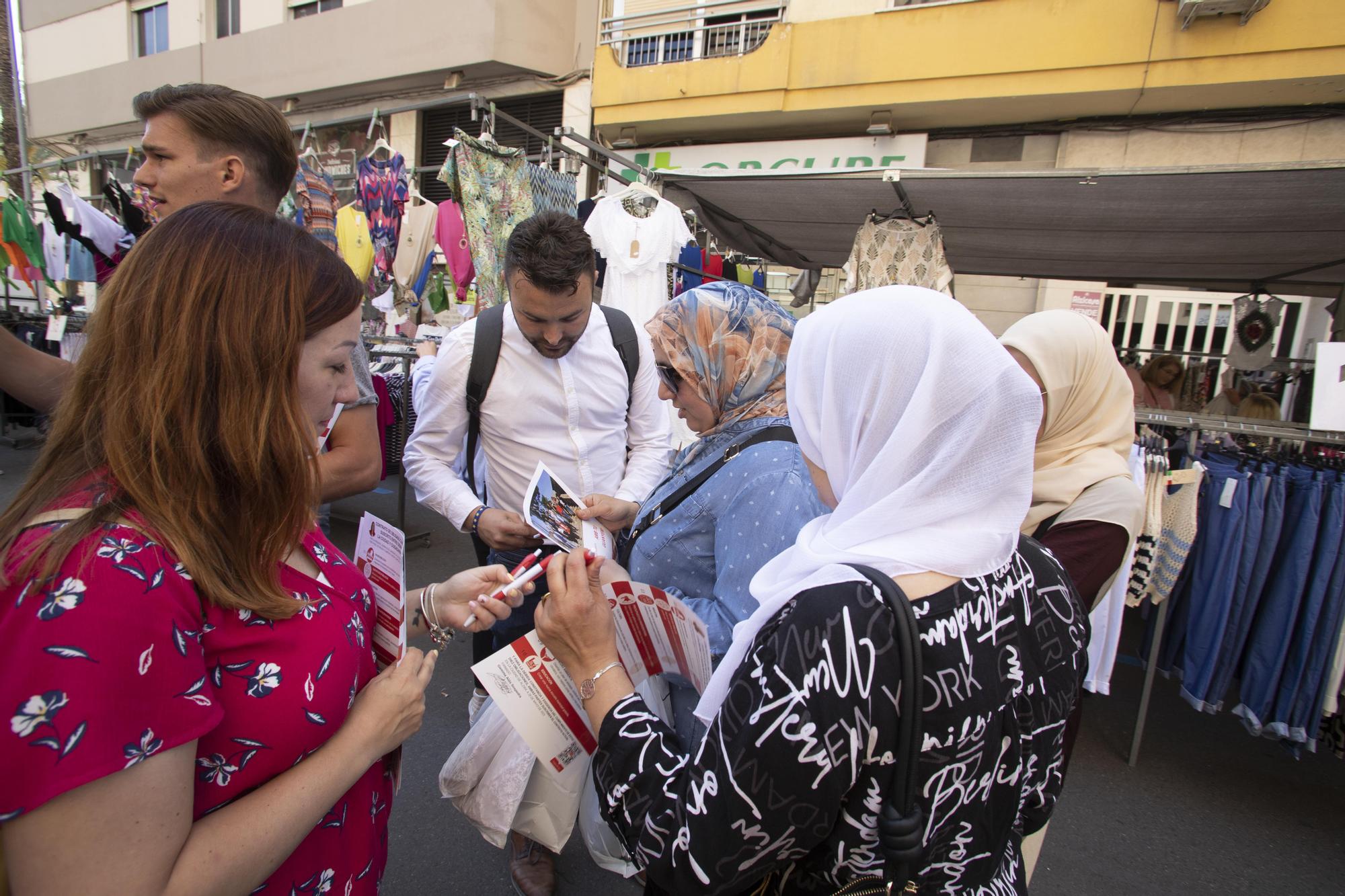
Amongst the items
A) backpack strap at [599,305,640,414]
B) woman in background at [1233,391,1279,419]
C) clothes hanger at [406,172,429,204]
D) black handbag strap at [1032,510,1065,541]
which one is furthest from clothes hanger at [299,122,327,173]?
woman in background at [1233,391,1279,419]

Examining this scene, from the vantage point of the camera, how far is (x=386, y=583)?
1.18 metres

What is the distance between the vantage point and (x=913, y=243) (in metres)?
4.51

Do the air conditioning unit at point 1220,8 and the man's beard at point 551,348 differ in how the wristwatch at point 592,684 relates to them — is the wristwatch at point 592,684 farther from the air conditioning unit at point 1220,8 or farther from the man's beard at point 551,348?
the air conditioning unit at point 1220,8

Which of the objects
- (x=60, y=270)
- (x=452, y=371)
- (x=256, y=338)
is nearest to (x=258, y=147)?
(x=452, y=371)

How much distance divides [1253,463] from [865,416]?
3.03m

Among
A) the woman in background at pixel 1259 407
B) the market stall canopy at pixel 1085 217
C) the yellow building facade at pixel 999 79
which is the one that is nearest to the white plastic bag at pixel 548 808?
the market stall canopy at pixel 1085 217

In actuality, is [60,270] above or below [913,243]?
below

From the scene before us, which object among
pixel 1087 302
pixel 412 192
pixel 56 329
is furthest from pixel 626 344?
pixel 56 329

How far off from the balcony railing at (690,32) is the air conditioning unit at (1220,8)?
4692 mm

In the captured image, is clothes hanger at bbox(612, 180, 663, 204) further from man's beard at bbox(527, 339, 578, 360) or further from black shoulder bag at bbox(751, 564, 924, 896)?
black shoulder bag at bbox(751, 564, 924, 896)

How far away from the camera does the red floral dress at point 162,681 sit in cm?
67

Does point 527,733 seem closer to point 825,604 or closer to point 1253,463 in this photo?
point 825,604

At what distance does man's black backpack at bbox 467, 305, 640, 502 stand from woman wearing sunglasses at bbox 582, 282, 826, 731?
30.8 inches

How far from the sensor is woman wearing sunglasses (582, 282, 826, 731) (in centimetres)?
143
